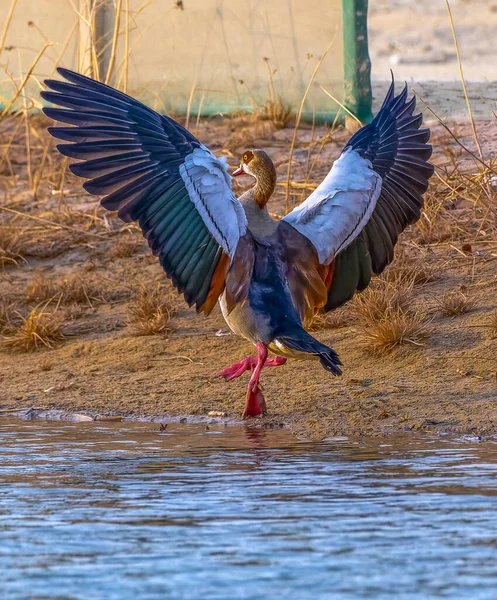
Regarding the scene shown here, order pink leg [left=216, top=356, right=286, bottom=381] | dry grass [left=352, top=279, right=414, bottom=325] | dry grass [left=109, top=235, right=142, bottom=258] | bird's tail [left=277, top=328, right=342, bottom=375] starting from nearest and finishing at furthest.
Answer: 1. bird's tail [left=277, top=328, right=342, bottom=375]
2. pink leg [left=216, top=356, right=286, bottom=381]
3. dry grass [left=352, top=279, right=414, bottom=325]
4. dry grass [left=109, top=235, right=142, bottom=258]

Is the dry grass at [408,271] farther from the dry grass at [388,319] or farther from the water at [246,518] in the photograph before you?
the water at [246,518]

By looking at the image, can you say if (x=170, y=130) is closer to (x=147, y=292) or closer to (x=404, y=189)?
(x=404, y=189)

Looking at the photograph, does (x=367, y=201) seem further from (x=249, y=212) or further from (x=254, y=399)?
(x=254, y=399)

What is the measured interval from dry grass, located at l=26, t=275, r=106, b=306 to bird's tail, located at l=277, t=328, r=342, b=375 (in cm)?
229

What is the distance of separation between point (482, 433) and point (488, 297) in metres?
1.71

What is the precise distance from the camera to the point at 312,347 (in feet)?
18.8

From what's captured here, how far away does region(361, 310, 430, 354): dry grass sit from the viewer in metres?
6.58

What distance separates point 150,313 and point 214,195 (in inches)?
72.5

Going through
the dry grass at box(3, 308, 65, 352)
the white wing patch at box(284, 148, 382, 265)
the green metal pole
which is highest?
the green metal pole

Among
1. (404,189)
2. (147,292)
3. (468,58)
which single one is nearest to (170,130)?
(404,189)

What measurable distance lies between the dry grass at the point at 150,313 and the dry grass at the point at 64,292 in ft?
1.36

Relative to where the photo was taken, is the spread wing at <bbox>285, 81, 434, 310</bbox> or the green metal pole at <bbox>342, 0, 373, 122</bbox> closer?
the spread wing at <bbox>285, 81, 434, 310</bbox>

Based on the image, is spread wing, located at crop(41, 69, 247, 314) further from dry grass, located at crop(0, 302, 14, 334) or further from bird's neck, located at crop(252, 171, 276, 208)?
dry grass, located at crop(0, 302, 14, 334)

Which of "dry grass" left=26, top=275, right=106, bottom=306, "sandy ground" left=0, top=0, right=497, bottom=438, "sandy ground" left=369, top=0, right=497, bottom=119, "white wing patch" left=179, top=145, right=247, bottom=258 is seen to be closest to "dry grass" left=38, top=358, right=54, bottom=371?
"sandy ground" left=0, top=0, right=497, bottom=438
